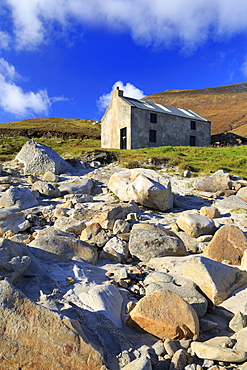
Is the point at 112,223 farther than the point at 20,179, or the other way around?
the point at 20,179

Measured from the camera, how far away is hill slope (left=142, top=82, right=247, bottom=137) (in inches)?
2601

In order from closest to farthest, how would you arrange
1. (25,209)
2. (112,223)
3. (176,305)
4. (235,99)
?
(176,305) → (112,223) → (25,209) → (235,99)

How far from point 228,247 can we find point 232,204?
394 centimetres

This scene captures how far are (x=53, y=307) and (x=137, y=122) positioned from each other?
2408cm

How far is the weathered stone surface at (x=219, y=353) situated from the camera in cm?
226

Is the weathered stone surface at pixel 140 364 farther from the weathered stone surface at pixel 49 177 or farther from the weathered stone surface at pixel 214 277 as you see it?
the weathered stone surface at pixel 49 177

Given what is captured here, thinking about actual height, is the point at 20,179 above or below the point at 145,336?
above

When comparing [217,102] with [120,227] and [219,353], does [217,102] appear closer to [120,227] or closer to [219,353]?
[120,227]

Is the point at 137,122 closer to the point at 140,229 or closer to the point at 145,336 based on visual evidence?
the point at 140,229

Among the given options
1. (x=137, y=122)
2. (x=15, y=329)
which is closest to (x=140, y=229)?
(x=15, y=329)

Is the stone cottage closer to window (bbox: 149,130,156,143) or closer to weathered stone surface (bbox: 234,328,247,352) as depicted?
window (bbox: 149,130,156,143)

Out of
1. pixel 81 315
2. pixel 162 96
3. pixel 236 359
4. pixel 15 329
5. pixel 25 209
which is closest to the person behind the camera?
pixel 15 329

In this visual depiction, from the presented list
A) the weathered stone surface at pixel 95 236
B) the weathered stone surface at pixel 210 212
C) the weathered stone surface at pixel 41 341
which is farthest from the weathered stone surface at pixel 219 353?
the weathered stone surface at pixel 210 212

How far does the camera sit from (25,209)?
729 centimetres
